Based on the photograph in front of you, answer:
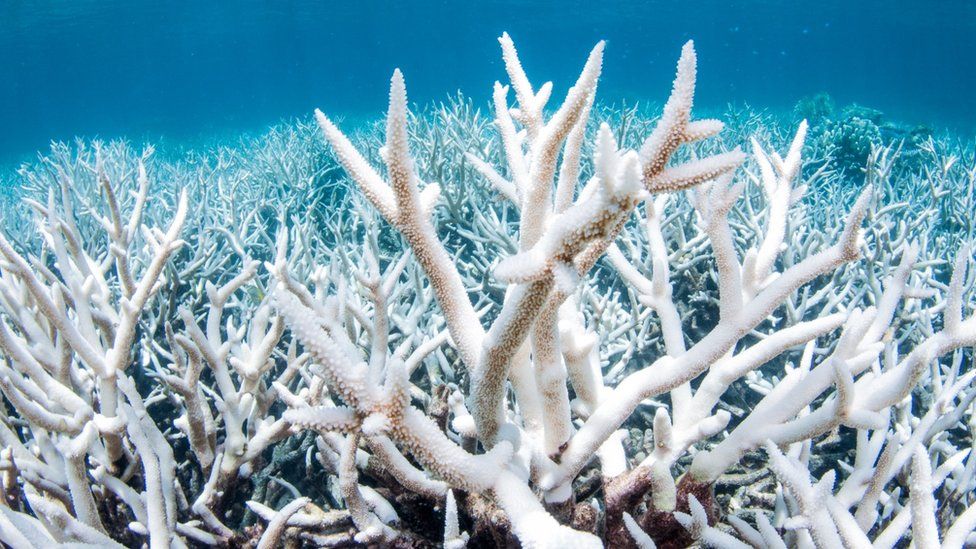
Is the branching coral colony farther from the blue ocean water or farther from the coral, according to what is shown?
the blue ocean water

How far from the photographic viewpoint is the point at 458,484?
1.21 metres

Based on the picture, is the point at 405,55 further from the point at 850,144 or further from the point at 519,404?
the point at 519,404

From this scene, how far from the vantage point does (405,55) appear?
95.1 m

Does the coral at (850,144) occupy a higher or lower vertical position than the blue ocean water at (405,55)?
lower

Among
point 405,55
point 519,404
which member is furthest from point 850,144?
point 405,55

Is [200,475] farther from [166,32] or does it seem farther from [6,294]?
[166,32]

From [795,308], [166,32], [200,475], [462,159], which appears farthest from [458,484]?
[166,32]

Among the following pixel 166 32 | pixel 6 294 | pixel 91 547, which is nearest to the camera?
pixel 91 547

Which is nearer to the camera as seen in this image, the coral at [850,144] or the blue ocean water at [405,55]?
the coral at [850,144]

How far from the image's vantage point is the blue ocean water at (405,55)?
49.0 metres

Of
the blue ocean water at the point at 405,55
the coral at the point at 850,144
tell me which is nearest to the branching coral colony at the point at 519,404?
the coral at the point at 850,144

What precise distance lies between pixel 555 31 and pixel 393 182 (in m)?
73.9

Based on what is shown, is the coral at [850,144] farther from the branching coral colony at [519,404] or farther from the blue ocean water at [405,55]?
the blue ocean water at [405,55]

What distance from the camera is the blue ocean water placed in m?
49.0
